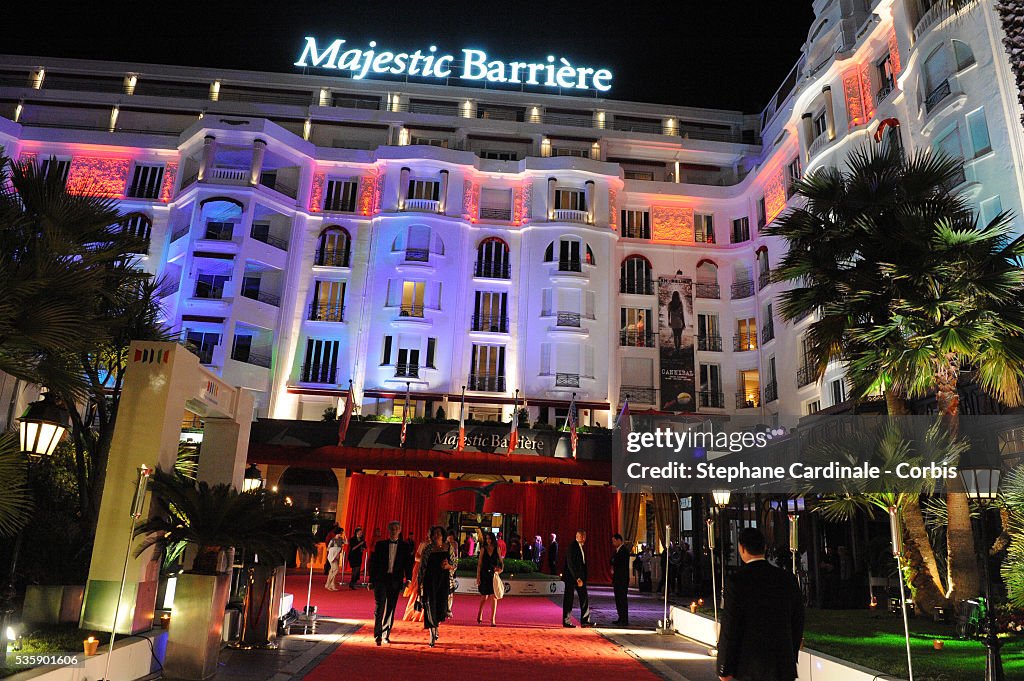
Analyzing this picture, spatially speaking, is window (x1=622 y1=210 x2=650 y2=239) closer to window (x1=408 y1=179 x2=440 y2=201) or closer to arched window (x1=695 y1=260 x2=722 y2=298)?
arched window (x1=695 y1=260 x2=722 y2=298)

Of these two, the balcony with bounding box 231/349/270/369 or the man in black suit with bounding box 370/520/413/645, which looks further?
the balcony with bounding box 231/349/270/369

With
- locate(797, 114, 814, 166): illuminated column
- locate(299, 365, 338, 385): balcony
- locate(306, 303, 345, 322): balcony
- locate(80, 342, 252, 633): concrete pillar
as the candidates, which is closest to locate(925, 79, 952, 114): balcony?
locate(797, 114, 814, 166): illuminated column

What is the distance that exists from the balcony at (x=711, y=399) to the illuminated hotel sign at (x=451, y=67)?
16721 mm

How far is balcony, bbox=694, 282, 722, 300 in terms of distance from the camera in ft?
102

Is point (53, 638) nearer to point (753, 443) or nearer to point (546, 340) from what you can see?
point (753, 443)

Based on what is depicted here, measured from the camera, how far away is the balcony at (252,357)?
90.3ft

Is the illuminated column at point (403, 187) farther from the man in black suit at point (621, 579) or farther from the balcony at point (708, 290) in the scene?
the man in black suit at point (621, 579)

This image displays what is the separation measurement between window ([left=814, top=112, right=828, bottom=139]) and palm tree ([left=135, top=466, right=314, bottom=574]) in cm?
2373

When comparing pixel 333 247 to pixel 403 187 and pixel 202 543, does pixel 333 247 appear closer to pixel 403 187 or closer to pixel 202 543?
pixel 403 187

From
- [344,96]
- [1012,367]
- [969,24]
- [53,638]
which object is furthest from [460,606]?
[344,96]

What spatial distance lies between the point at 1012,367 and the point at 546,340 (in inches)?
797

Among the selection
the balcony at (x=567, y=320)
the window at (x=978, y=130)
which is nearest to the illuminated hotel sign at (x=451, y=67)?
the balcony at (x=567, y=320)

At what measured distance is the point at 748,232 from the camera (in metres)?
31.7

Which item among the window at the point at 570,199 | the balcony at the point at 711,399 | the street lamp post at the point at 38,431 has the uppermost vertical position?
A: the window at the point at 570,199
